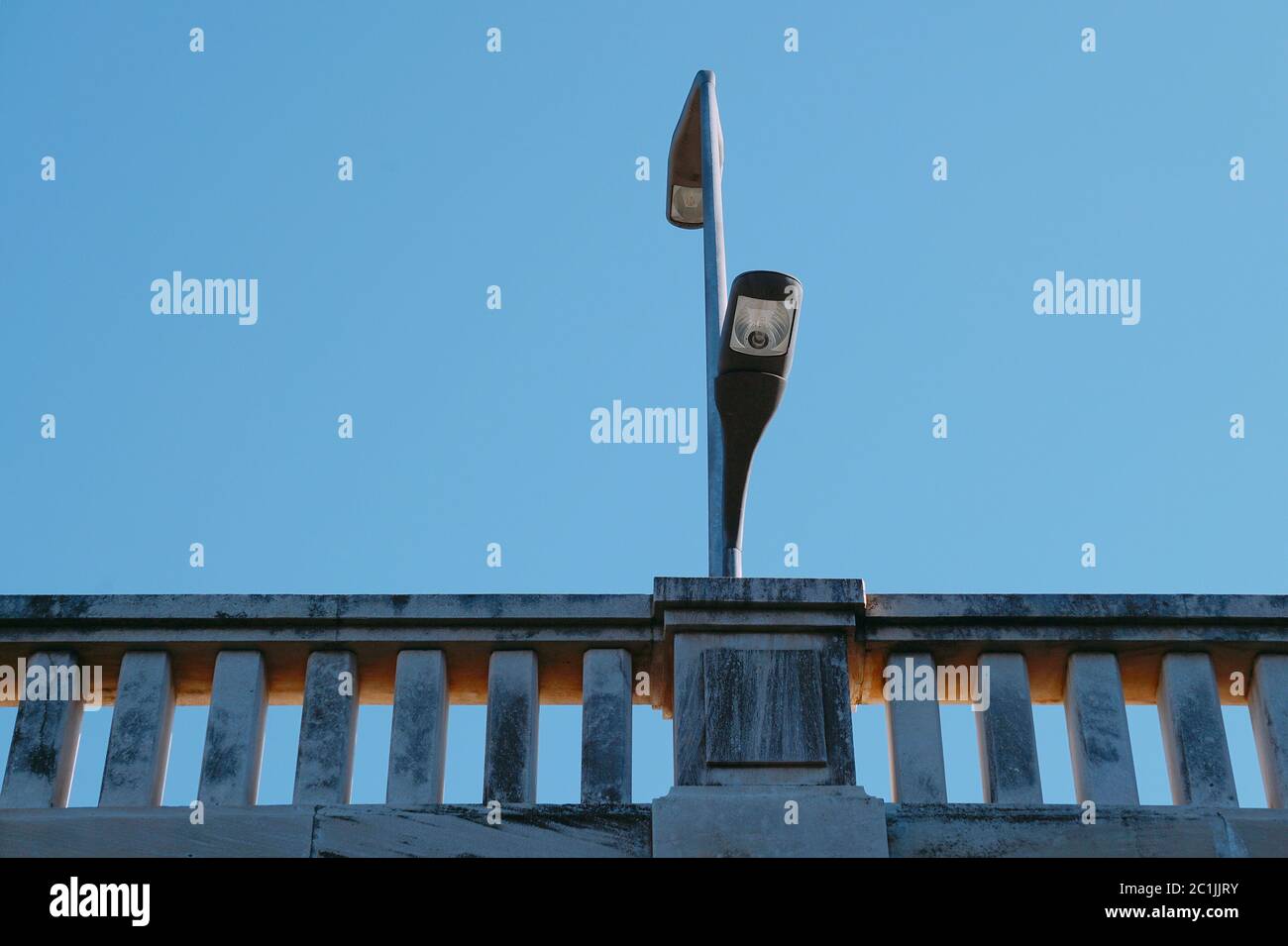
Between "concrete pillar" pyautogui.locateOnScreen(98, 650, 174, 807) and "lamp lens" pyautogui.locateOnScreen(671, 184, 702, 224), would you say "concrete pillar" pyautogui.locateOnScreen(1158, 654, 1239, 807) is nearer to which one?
"concrete pillar" pyautogui.locateOnScreen(98, 650, 174, 807)

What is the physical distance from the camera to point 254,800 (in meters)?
5.09

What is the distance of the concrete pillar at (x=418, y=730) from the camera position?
16.5 feet

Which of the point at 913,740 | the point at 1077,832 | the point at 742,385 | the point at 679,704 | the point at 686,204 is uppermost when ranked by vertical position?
the point at 686,204

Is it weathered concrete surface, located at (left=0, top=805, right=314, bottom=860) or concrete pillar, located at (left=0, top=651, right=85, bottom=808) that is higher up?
concrete pillar, located at (left=0, top=651, right=85, bottom=808)

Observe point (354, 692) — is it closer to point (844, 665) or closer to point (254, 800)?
point (254, 800)

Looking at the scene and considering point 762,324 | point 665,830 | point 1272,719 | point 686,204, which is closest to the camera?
point 665,830

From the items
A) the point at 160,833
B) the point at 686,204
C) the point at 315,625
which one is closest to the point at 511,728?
the point at 315,625

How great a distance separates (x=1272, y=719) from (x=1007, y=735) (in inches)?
32.1

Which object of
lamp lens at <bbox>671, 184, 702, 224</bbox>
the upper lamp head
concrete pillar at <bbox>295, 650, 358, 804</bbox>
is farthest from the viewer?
lamp lens at <bbox>671, 184, 702, 224</bbox>

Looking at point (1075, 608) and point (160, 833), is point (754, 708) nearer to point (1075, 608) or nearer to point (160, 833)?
point (1075, 608)

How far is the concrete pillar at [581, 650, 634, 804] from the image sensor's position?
Result: 5039 mm

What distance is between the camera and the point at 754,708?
512 cm

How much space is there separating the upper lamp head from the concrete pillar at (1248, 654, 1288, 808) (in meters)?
1.82

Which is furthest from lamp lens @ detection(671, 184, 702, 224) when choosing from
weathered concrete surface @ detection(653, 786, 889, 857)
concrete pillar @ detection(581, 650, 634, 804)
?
weathered concrete surface @ detection(653, 786, 889, 857)
